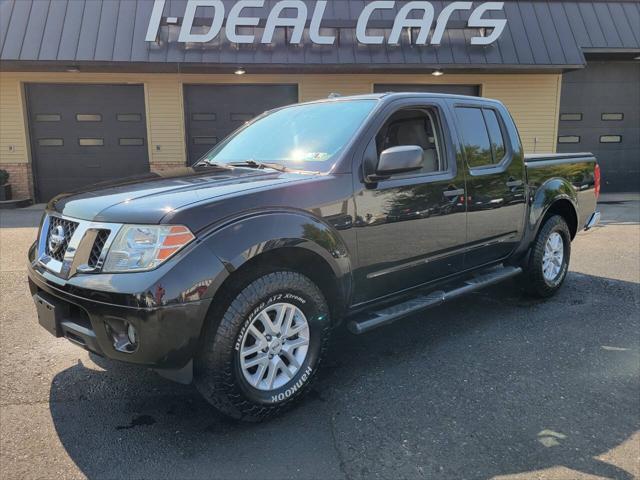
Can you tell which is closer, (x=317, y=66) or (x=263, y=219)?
(x=263, y=219)

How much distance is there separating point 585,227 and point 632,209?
7635 mm

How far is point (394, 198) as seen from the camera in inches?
138

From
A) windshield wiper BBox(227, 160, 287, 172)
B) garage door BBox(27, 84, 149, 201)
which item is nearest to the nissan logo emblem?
windshield wiper BBox(227, 160, 287, 172)

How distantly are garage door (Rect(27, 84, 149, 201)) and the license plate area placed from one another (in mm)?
11413

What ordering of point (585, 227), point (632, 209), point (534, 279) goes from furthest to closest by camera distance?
1. point (632, 209)
2. point (585, 227)
3. point (534, 279)

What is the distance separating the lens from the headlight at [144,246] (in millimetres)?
2525

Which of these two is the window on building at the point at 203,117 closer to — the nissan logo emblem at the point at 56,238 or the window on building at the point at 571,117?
the window on building at the point at 571,117

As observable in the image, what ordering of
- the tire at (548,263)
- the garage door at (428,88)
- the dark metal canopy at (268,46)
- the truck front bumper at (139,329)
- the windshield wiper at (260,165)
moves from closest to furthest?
the truck front bumper at (139,329) → the windshield wiper at (260,165) → the tire at (548,263) → the dark metal canopy at (268,46) → the garage door at (428,88)

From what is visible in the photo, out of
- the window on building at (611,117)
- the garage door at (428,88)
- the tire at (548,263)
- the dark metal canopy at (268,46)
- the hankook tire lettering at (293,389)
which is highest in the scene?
the dark metal canopy at (268,46)

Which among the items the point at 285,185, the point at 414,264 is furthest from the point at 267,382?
the point at 414,264

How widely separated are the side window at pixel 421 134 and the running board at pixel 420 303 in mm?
970

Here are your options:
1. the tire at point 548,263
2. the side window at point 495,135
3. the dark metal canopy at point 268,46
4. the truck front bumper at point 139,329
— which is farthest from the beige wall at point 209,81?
the truck front bumper at point 139,329

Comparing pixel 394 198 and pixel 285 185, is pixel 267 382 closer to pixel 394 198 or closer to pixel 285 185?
pixel 285 185

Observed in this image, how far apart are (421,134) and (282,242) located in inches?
69.6
